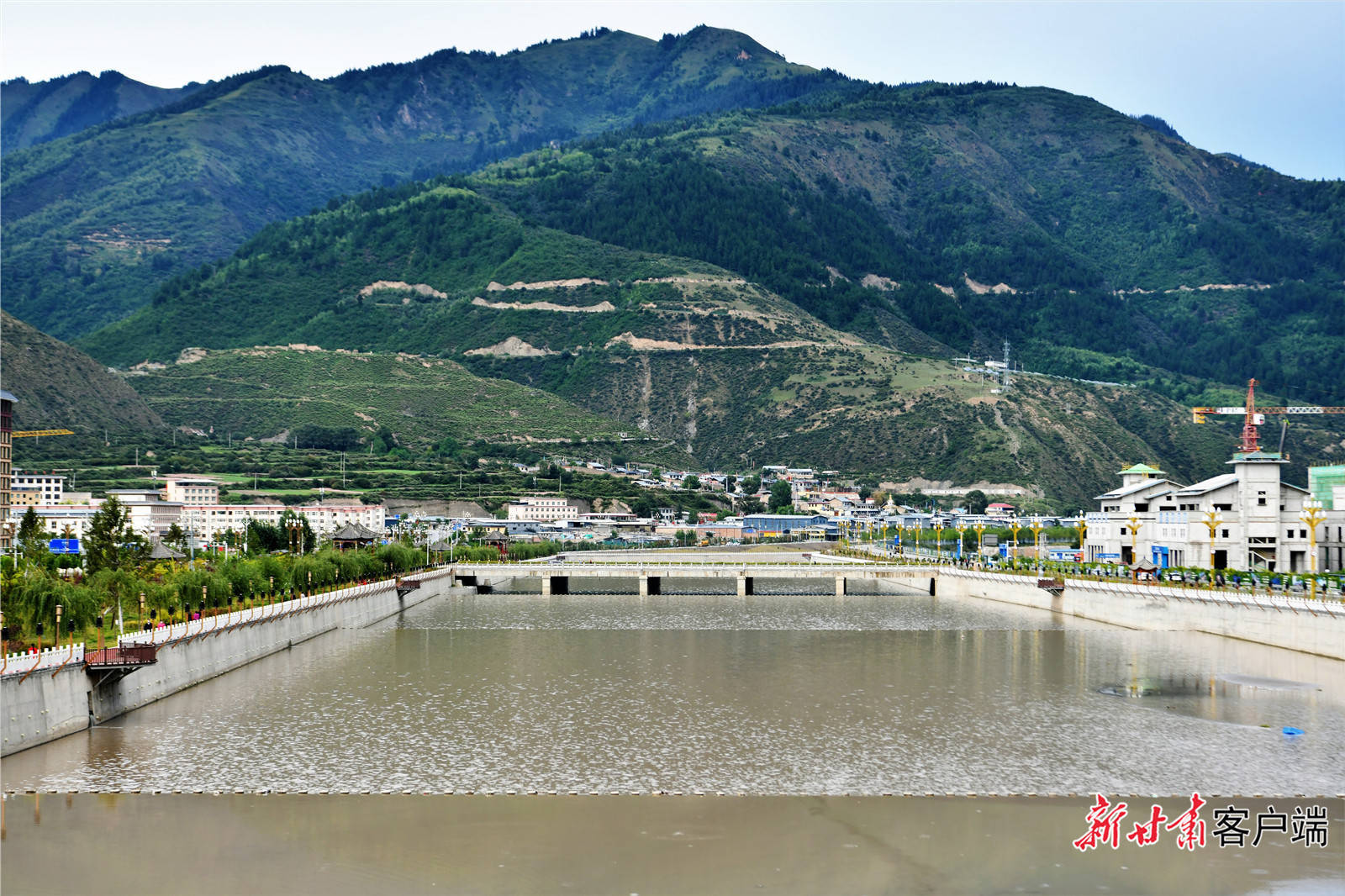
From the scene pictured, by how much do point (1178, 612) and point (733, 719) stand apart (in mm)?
35592

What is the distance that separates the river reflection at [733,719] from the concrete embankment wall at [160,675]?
2.11ft

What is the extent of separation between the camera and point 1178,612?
77.8 metres

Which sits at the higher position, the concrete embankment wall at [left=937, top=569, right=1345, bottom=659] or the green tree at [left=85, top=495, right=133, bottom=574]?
the green tree at [left=85, top=495, right=133, bottom=574]

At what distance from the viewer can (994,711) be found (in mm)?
53750

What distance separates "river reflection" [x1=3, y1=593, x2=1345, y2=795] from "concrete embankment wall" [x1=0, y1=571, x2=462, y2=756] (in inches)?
25.3

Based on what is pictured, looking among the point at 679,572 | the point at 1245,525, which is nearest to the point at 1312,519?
the point at 1245,525

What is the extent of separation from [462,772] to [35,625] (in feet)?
60.9

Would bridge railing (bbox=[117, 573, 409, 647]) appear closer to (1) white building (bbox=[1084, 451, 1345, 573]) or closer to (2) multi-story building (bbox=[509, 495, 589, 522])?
(1) white building (bbox=[1084, 451, 1345, 573])

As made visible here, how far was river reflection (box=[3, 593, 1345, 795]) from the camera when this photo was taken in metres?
41.2

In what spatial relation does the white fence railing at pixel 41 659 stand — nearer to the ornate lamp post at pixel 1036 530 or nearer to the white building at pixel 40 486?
the ornate lamp post at pixel 1036 530

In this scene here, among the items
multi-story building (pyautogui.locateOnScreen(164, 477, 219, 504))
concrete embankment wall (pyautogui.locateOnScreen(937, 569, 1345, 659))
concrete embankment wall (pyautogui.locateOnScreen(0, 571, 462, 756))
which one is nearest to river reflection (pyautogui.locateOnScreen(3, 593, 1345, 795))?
concrete embankment wall (pyautogui.locateOnScreen(0, 571, 462, 756))

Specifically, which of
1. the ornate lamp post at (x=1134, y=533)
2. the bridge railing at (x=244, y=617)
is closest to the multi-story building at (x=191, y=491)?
the bridge railing at (x=244, y=617)

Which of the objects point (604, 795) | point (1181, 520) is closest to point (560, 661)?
point (604, 795)

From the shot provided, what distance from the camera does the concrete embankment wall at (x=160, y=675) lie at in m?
41.3
